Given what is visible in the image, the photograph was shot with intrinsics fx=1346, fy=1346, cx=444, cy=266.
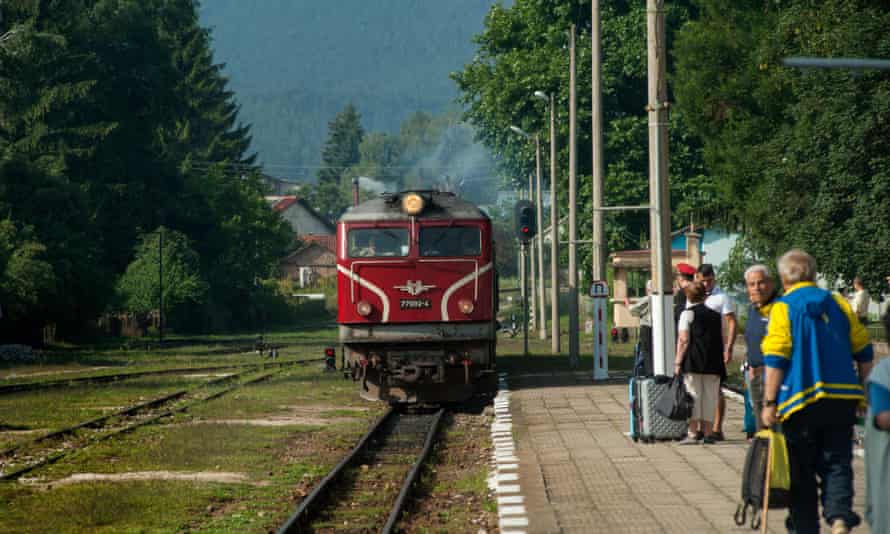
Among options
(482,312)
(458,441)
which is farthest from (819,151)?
(458,441)

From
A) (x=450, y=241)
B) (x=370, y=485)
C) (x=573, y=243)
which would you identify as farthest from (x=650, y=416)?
(x=573, y=243)

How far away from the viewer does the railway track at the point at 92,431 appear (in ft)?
51.9

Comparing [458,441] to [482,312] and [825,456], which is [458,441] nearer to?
[482,312]

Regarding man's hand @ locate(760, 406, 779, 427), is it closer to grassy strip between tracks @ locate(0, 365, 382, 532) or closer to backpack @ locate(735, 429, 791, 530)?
backpack @ locate(735, 429, 791, 530)

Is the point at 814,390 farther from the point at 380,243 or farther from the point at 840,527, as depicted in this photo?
the point at 380,243

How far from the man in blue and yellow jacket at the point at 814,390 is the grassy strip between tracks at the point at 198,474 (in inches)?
181

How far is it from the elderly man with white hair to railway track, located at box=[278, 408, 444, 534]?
10.8 feet

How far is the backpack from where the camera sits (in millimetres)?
8141

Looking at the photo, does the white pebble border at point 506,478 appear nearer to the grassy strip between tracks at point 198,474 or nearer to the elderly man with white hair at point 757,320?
the grassy strip between tracks at point 198,474

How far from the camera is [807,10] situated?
91.9 feet

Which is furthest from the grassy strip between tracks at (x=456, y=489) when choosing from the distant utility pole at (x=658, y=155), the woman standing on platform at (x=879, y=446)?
the woman standing on platform at (x=879, y=446)

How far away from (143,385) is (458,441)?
43.4 feet

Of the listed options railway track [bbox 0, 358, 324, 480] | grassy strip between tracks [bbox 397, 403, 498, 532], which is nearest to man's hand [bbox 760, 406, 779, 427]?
grassy strip between tracks [bbox 397, 403, 498, 532]

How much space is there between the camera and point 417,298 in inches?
887
